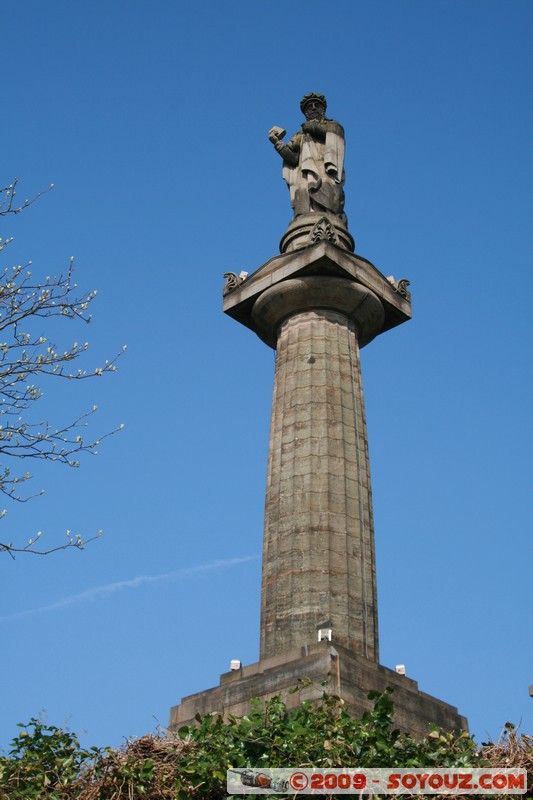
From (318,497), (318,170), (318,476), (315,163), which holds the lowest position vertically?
(318,497)

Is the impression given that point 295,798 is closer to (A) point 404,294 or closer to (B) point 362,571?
(B) point 362,571

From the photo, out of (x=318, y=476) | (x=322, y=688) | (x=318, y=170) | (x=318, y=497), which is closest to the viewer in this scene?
(x=322, y=688)

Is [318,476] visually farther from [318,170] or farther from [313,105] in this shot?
[313,105]

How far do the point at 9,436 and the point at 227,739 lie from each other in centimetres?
438

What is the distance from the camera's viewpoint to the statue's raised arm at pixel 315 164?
22641mm

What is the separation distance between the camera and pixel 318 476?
18141mm

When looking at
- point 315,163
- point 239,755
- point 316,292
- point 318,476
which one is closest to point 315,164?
point 315,163

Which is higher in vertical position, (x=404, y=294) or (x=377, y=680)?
(x=404, y=294)

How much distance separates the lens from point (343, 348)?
2003cm

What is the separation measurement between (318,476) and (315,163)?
8387 mm

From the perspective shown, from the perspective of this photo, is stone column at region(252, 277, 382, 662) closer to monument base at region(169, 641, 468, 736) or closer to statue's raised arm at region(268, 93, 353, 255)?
monument base at region(169, 641, 468, 736)

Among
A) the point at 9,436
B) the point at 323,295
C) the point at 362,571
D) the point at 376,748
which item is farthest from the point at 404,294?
the point at 376,748

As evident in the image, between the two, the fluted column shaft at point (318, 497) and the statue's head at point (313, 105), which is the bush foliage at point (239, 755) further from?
the statue's head at point (313, 105)

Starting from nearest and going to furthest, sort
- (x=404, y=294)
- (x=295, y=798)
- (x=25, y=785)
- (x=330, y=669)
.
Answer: (x=295, y=798), (x=25, y=785), (x=330, y=669), (x=404, y=294)
